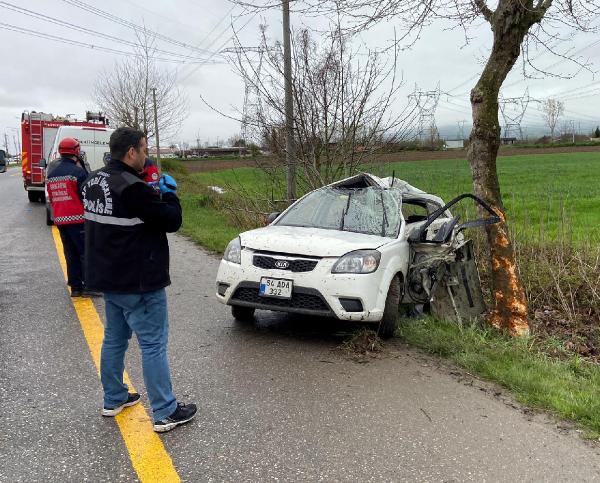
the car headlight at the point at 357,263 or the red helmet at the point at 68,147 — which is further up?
the red helmet at the point at 68,147

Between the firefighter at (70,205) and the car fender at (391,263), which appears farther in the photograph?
the firefighter at (70,205)

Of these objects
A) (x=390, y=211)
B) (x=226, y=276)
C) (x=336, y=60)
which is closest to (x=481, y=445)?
(x=226, y=276)

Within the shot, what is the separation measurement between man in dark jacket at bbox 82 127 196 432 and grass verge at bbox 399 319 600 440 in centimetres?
243

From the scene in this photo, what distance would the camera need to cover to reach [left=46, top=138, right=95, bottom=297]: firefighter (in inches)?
268

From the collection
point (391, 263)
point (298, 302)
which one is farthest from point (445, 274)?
point (298, 302)

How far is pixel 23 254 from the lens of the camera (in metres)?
9.70

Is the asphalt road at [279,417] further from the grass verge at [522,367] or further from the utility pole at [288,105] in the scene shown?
the utility pole at [288,105]

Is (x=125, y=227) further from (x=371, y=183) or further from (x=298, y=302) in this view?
Answer: (x=371, y=183)

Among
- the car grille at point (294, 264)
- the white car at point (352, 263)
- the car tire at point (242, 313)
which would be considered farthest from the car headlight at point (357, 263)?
the car tire at point (242, 313)

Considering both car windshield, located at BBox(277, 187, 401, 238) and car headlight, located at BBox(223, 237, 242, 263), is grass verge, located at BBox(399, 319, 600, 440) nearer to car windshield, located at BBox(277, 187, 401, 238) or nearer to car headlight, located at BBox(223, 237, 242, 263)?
car windshield, located at BBox(277, 187, 401, 238)

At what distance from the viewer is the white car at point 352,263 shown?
5000 millimetres

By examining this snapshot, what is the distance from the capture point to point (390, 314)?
5238 millimetres

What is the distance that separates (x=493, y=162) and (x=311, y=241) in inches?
89.7

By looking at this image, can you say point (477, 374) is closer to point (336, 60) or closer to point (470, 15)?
point (470, 15)
